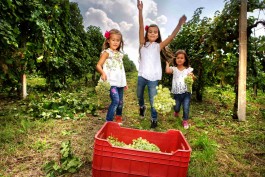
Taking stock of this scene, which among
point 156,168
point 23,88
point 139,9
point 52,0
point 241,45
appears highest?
point 52,0

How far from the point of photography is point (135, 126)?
552cm

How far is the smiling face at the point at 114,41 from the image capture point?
477cm

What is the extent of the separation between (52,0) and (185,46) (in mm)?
4735

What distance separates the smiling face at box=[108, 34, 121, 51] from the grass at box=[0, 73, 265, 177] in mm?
1613

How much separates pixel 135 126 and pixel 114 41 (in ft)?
5.94

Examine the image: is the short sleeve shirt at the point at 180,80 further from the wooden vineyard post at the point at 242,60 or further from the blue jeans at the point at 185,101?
the wooden vineyard post at the point at 242,60

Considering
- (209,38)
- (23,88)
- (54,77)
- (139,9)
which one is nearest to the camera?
(139,9)

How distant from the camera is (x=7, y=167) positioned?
11.5 ft

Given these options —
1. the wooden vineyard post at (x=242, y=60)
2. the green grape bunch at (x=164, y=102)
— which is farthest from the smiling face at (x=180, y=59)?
the green grape bunch at (x=164, y=102)

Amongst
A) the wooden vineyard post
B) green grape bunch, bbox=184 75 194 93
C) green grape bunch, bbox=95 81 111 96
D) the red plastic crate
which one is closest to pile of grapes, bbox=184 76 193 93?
green grape bunch, bbox=184 75 194 93

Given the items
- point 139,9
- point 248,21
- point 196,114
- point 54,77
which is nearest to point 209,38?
point 248,21

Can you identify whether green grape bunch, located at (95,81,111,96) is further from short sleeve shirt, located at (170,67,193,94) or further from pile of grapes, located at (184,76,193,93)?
short sleeve shirt, located at (170,67,193,94)

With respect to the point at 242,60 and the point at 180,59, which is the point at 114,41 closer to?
the point at 180,59

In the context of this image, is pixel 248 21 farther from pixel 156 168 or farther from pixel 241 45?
pixel 156 168
